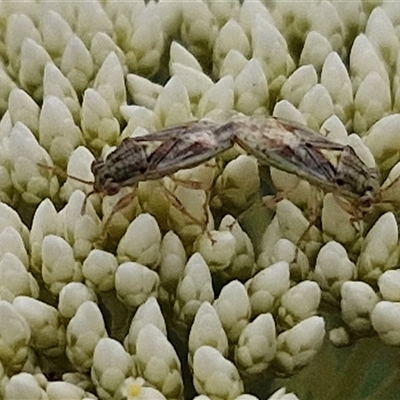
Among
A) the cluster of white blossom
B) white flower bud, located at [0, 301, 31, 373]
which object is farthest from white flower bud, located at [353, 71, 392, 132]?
white flower bud, located at [0, 301, 31, 373]

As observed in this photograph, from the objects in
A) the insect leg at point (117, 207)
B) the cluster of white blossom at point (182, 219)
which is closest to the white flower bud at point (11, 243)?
the cluster of white blossom at point (182, 219)

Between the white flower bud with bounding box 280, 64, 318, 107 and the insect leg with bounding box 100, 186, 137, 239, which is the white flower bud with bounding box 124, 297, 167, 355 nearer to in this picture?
the insect leg with bounding box 100, 186, 137, 239

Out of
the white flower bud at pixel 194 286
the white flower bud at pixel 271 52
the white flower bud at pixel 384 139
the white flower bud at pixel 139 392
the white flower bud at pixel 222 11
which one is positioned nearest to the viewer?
the white flower bud at pixel 139 392

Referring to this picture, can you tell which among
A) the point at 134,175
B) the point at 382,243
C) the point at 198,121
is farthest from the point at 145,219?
the point at 382,243

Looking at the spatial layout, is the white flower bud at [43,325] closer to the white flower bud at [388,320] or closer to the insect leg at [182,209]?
the insect leg at [182,209]

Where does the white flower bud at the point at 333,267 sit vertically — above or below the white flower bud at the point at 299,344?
above

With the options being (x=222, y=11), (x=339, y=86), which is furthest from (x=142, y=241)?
(x=222, y=11)

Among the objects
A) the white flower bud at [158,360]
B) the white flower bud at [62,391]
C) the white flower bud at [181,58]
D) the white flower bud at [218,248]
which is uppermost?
the white flower bud at [181,58]

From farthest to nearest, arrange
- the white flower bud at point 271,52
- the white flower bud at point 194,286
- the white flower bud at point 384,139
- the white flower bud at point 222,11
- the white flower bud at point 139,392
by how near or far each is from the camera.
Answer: the white flower bud at point 222,11
the white flower bud at point 271,52
the white flower bud at point 384,139
the white flower bud at point 194,286
the white flower bud at point 139,392
